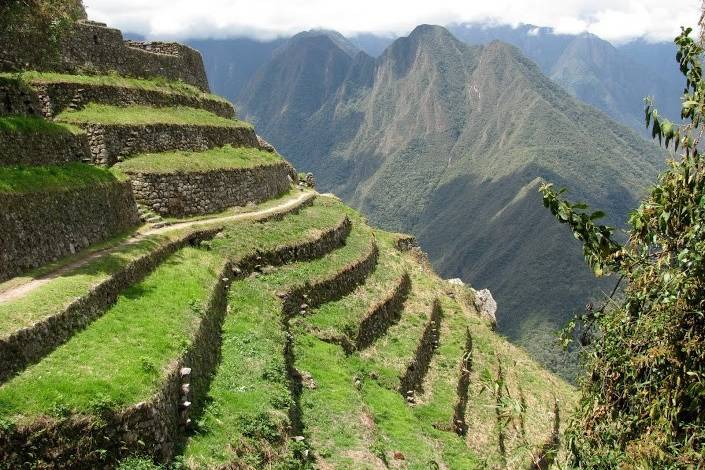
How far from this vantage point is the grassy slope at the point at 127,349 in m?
11.1

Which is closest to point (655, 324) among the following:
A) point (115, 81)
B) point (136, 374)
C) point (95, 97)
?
point (136, 374)

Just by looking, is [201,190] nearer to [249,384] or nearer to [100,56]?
[100,56]

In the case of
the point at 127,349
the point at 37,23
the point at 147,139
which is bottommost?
the point at 127,349

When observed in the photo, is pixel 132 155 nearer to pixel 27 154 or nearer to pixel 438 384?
pixel 27 154

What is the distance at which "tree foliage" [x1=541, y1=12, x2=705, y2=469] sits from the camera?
691 centimetres

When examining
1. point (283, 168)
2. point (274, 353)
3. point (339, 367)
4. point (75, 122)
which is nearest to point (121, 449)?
point (274, 353)

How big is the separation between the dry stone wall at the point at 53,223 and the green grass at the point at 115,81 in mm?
6970

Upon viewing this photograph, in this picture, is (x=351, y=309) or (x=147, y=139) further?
(x=147, y=139)

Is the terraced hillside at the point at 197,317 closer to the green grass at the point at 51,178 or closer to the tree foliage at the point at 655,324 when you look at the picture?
the green grass at the point at 51,178

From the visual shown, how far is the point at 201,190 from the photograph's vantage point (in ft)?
95.1

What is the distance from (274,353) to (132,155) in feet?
43.9

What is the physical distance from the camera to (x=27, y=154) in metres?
20.2

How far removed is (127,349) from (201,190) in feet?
52.1

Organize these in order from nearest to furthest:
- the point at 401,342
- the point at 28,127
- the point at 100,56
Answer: the point at 28,127, the point at 401,342, the point at 100,56
